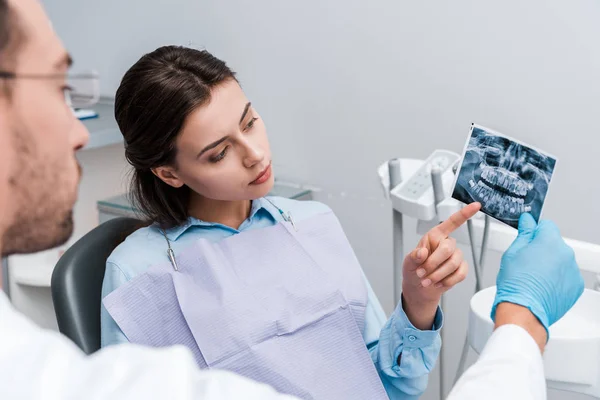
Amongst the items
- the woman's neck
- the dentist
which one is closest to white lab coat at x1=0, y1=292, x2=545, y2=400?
the dentist

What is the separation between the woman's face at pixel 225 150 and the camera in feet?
3.97

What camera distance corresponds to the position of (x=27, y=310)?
2.15 meters

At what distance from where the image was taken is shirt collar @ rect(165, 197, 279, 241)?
131cm

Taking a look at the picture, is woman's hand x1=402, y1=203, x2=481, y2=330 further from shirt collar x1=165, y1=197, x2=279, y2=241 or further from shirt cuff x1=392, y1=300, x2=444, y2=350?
shirt collar x1=165, y1=197, x2=279, y2=241

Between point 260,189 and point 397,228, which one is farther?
point 397,228

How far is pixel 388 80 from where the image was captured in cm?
193

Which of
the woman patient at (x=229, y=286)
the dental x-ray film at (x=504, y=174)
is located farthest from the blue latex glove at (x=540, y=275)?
the woman patient at (x=229, y=286)

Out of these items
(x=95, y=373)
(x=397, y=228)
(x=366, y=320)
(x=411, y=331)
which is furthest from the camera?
(x=397, y=228)

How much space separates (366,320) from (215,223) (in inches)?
13.1

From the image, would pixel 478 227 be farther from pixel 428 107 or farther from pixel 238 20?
pixel 238 20

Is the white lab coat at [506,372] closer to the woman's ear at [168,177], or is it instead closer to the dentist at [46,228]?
the dentist at [46,228]

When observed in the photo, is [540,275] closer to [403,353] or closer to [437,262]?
[437,262]

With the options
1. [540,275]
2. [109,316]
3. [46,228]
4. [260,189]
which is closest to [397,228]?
[260,189]

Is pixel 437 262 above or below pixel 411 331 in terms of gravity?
above
